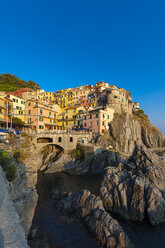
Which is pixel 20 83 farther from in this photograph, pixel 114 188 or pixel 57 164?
Result: pixel 114 188

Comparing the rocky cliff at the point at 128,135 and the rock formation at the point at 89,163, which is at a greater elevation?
the rocky cliff at the point at 128,135

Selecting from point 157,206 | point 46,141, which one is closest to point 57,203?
point 157,206

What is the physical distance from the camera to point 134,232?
54.1 ft

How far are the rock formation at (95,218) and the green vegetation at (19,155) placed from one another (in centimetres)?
1133

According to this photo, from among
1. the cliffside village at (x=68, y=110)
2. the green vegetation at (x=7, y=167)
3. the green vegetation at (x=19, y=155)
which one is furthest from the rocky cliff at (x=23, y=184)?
the cliffside village at (x=68, y=110)

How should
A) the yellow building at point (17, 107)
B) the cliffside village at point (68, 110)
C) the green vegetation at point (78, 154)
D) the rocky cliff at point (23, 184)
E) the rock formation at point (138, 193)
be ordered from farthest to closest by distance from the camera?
the yellow building at point (17, 107) → the cliffside village at point (68, 110) → the green vegetation at point (78, 154) → the rock formation at point (138, 193) → the rocky cliff at point (23, 184)

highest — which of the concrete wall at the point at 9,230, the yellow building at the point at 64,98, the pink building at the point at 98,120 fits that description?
the yellow building at the point at 64,98

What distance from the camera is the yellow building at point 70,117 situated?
69.3m

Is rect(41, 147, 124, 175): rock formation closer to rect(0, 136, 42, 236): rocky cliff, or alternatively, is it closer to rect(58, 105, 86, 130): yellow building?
rect(0, 136, 42, 236): rocky cliff

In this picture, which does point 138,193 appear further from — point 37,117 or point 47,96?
point 47,96

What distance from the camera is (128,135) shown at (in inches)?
2335

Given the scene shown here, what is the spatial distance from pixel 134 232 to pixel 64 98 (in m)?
95.7

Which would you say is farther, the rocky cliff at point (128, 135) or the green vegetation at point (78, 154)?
the rocky cliff at point (128, 135)

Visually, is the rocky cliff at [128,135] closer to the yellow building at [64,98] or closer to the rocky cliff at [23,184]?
the rocky cliff at [23,184]
